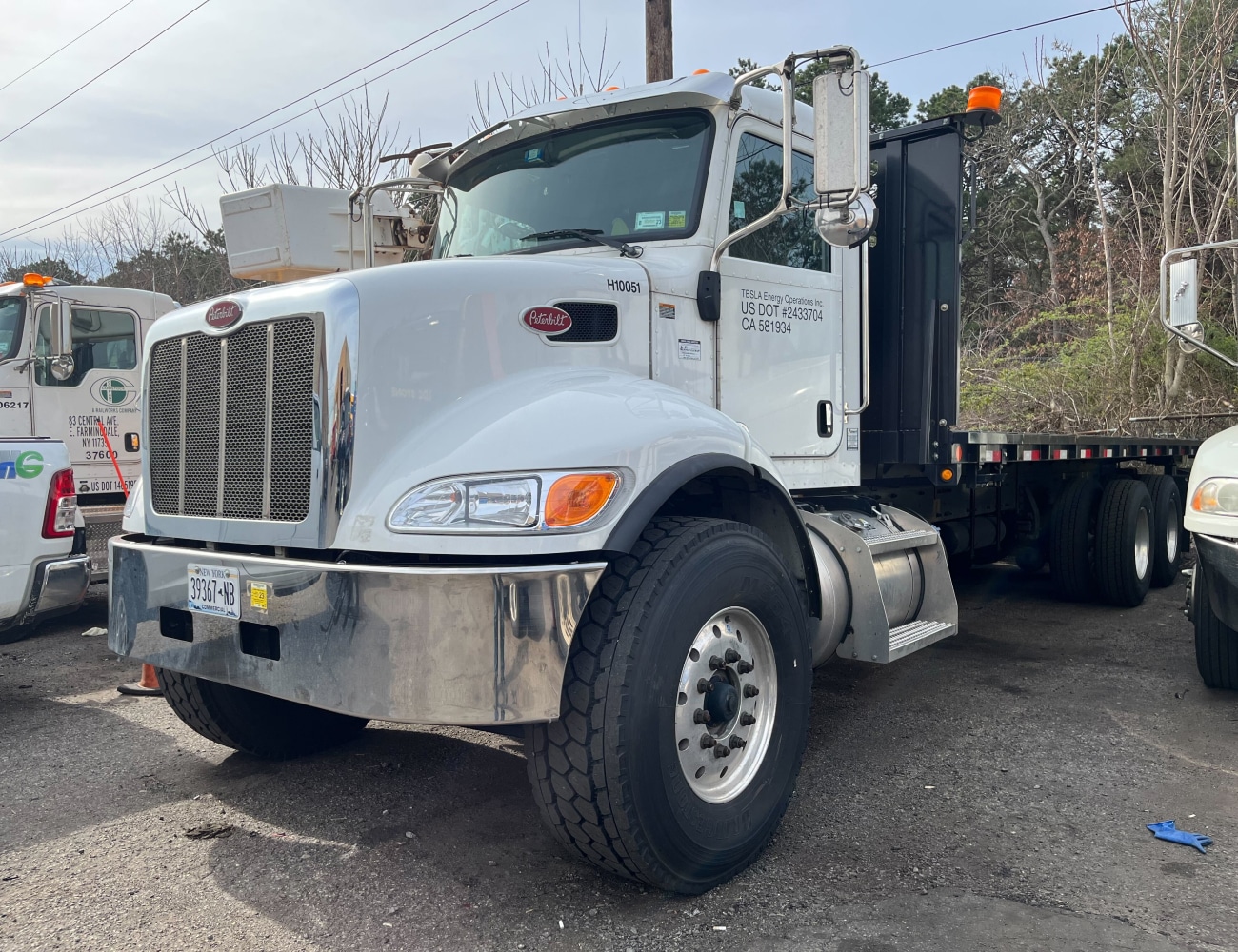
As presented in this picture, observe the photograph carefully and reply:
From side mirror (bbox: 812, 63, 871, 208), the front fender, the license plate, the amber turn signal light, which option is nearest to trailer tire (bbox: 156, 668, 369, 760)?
the license plate

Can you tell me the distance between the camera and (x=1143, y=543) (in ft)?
25.9

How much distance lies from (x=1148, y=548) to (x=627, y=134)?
601cm

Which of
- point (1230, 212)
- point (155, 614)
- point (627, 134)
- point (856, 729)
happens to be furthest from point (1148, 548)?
point (1230, 212)

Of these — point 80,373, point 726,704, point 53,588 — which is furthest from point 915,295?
point 80,373

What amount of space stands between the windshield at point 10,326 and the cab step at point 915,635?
7.70 meters

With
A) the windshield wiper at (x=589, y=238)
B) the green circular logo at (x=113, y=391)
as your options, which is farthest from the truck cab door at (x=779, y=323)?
the green circular logo at (x=113, y=391)

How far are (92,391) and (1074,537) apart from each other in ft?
26.7

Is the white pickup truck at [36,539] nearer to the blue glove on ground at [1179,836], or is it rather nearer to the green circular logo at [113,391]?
the green circular logo at [113,391]

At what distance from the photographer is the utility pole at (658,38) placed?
11016mm

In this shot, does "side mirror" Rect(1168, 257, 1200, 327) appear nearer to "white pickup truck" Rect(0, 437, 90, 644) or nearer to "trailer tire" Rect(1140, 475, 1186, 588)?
"trailer tire" Rect(1140, 475, 1186, 588)

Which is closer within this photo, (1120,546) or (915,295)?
(915,295)

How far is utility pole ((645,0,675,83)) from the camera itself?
11016 millimetres

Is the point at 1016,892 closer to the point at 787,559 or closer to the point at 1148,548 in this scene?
the point at 787,559

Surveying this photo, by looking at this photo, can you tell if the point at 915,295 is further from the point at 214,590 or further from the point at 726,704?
the point at 214,590
